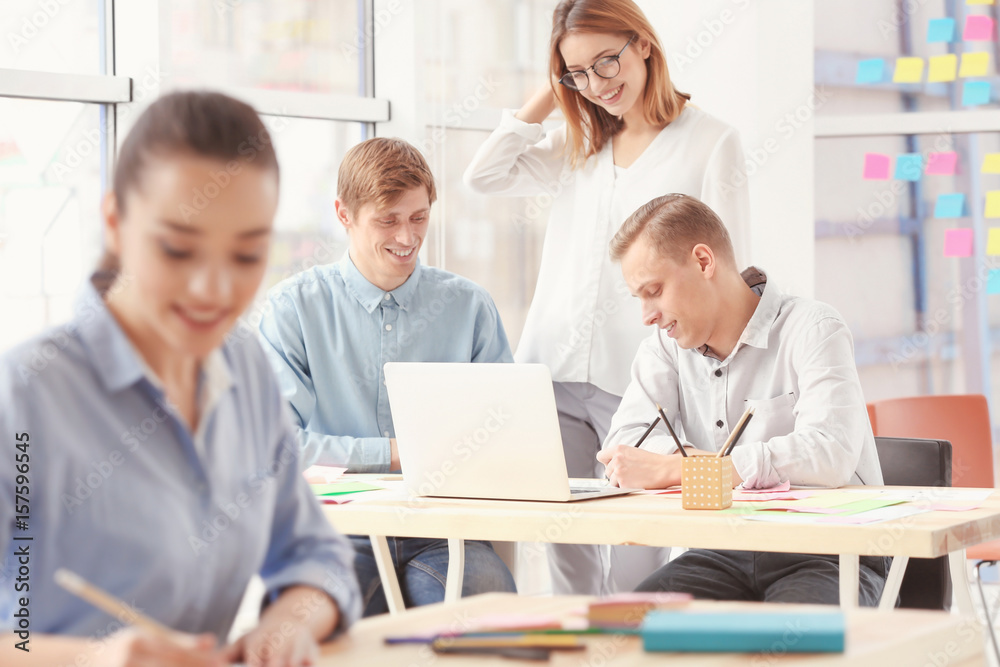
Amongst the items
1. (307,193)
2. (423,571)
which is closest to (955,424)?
(423,571)

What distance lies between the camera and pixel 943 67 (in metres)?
4.36

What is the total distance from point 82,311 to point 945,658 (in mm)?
832

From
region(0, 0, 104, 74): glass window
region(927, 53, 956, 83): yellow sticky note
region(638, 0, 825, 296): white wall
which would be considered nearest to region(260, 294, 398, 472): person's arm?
region(0, 0, 104, 74): glass window

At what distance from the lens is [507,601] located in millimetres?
1238

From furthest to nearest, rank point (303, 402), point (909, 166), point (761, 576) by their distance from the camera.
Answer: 1. point (909, 166)
2. point (303, 402)
3. point (761, 576)

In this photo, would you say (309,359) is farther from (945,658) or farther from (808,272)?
(808,272)

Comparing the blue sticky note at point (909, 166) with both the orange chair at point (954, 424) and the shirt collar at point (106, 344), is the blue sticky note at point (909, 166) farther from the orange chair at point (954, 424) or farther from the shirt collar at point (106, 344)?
the shirt collar at point (106, 344)

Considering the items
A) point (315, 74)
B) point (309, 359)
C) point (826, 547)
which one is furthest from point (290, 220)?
point (826, 547)

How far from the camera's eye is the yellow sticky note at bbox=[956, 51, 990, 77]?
4293 mm

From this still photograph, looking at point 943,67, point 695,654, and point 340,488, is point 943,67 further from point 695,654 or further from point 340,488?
point 695,654

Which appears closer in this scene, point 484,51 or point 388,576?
point 388,576

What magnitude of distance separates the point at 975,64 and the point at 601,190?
2283 millimetres

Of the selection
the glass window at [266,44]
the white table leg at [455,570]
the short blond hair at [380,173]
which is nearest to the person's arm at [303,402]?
the short blond hair at [380,173]

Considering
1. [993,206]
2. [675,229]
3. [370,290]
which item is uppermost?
[993,206]
